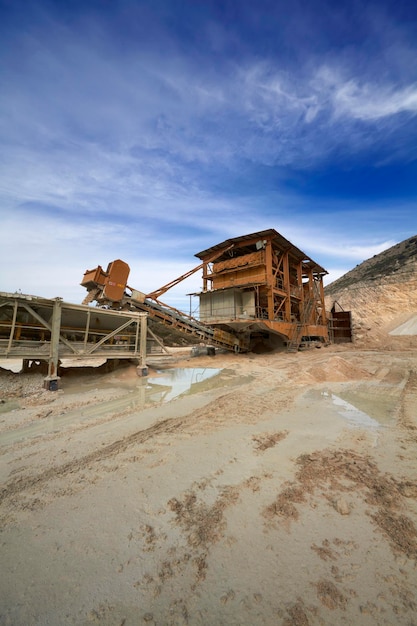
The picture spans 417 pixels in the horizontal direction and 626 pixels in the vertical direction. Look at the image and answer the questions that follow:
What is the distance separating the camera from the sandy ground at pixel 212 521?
167cm

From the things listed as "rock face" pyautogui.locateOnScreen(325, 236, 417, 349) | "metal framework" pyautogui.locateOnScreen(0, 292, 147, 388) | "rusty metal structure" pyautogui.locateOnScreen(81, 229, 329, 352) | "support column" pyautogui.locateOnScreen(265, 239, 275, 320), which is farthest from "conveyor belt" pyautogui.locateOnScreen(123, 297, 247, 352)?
"rock face" pyautogui.locateOnScreen(325, 236, 417, 349)

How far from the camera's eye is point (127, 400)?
24.6ft

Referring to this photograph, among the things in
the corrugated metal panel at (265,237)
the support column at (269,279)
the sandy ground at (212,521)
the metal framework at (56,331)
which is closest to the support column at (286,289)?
the corrugated metal panel at (265,237)

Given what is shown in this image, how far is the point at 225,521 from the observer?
2432mm

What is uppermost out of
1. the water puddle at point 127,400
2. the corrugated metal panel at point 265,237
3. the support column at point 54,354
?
the corrugated metal panel at point 265,237

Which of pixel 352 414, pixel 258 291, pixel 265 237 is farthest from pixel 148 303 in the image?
pixel 352 414

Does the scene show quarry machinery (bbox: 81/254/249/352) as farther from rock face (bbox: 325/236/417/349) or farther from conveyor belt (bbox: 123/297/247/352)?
rock face (bbox: 325/236/417/349)

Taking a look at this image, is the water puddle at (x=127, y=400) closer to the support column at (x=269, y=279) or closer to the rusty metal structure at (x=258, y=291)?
the rusty metal structure at (x=258, y=291)

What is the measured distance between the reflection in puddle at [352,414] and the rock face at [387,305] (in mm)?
17775

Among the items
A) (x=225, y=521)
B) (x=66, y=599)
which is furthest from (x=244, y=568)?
(x=66, y=599)

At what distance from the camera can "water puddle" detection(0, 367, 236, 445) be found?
200 inches

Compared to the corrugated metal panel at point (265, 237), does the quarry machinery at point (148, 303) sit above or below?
below

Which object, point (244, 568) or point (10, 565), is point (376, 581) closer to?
point (244, 568)

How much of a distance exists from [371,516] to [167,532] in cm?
193
